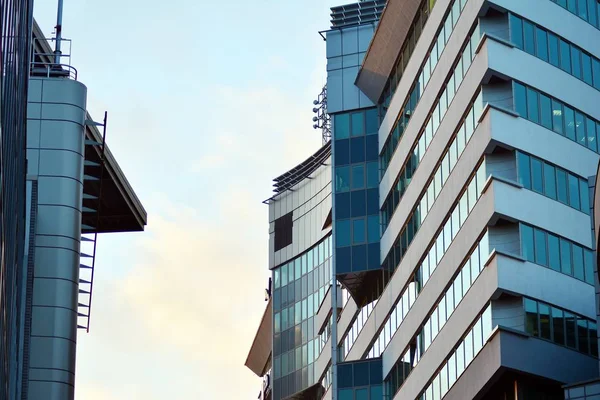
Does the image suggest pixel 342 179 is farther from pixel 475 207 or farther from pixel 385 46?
pixel 475 207

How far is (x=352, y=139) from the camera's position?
7881 centimetres

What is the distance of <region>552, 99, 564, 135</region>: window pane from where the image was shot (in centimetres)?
5622

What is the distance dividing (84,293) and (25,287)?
11453 millimetres

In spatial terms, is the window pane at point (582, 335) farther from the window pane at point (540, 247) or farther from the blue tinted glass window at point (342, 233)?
the blue tinted glass window at point (342, 233)

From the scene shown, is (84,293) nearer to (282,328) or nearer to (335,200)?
(335,200)

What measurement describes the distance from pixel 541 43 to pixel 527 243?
30.7 feet

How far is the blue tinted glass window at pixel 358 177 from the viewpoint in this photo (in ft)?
254

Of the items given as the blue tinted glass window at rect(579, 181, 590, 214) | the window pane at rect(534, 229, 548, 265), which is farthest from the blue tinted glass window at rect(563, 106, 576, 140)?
the window pane at rect(534, 229, 548, 265)

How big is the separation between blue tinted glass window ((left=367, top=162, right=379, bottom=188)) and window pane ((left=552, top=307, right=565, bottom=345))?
2522 centimetres

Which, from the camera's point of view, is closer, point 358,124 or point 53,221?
point 53,221

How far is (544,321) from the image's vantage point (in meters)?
52.3

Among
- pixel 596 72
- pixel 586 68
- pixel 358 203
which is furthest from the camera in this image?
pixel 358 203

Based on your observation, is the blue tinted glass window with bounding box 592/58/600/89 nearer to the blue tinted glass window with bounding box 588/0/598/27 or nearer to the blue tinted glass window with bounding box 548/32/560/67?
the blue tinted glass window with bounding box 588/0/598/27

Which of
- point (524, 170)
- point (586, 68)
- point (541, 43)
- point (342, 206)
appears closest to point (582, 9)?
point (586, 68)
